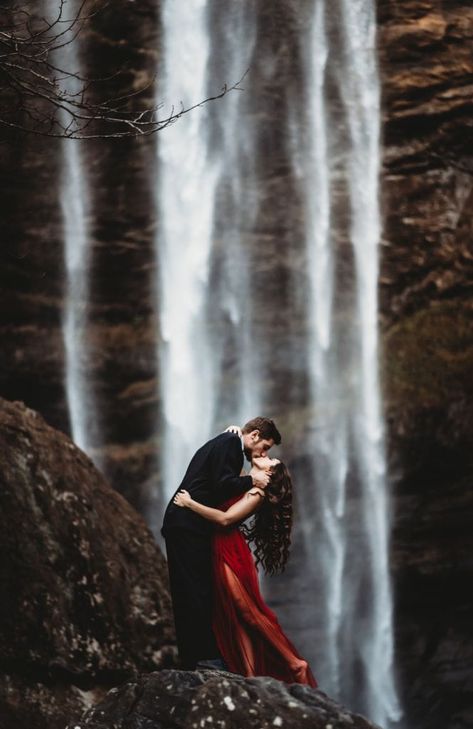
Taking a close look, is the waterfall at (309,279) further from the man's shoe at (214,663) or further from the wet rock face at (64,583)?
the man's shoe at (214,663)

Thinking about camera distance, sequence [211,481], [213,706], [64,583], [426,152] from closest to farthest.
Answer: [213,706], [211,481], [64,583], [426,152]

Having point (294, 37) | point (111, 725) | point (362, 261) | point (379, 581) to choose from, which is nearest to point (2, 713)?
point (111, 725)

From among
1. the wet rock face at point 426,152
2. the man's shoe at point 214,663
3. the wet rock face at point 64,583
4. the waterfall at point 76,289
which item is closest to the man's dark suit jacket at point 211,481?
the man's shoe at point 214,663

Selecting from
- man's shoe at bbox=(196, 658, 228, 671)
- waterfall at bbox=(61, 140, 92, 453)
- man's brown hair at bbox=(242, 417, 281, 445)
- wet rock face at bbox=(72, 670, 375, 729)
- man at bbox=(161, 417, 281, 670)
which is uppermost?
waterfall at bbox=(61, 140, 92, 453)

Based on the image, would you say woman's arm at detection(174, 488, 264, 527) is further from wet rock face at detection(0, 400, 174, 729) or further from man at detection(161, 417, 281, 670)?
wet rock face at detection(0, 400, 174, 729)

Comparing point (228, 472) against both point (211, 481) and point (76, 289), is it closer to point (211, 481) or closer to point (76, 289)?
point (211, 481)

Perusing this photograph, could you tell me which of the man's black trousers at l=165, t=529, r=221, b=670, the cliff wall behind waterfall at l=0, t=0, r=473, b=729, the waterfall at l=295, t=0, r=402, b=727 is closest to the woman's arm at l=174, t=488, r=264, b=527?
the man's black trousers at l=165, t=529, r=221, b=670

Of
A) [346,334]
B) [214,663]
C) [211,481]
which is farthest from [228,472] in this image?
[346,334]

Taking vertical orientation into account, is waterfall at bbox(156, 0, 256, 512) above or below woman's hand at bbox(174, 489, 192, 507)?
above

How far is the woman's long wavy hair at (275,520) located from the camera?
5.73 meters

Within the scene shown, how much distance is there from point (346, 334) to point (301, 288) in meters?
A: 0.80

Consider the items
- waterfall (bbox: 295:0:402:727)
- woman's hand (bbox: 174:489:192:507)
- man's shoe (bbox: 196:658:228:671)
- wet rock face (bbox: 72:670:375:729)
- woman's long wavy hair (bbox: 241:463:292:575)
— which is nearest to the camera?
wet rock face (bbox: 72:670:375:729)

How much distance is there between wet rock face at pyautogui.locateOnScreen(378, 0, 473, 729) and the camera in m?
13.5

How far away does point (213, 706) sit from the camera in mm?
4137
